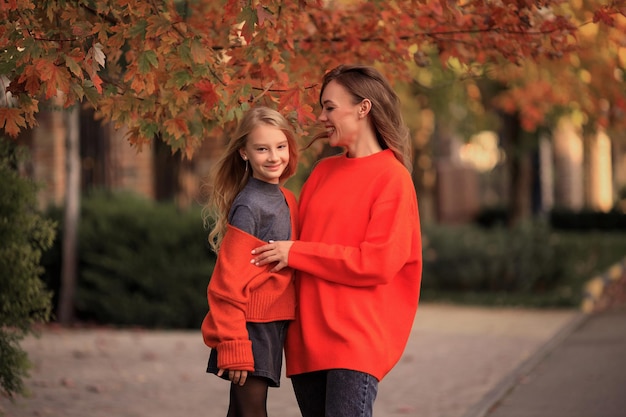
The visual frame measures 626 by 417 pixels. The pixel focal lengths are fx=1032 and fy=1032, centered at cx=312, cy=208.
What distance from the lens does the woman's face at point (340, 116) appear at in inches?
152

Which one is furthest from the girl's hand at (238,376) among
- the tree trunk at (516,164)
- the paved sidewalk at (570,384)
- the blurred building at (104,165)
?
the tree trunk at (516,164)

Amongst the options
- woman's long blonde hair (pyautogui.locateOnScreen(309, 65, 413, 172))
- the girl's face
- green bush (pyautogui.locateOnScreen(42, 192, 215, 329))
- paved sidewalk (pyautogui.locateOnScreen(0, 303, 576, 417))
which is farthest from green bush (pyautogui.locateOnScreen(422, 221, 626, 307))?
the girl's face

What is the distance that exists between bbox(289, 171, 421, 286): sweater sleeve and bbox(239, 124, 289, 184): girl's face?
29cm

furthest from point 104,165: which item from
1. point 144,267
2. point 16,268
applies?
point 16,268

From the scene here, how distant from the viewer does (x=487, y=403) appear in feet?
23.1

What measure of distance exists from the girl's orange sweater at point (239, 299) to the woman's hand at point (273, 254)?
0.02m

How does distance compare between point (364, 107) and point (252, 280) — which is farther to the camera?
point (364, 107)

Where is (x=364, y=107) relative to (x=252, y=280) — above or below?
above

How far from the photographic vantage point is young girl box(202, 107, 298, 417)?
3611mm

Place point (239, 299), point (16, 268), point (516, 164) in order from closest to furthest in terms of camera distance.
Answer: point (239, 299)
point (16, 268)
point (516, 164)

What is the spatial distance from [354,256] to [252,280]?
0.37 m

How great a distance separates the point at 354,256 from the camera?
3.65 m

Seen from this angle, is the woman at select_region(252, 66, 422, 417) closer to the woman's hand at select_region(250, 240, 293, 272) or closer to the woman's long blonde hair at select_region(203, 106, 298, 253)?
the woman's hand at select_region(250, 240, 293, 272)

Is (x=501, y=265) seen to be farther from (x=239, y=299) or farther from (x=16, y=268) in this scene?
(x=239, y=299)
